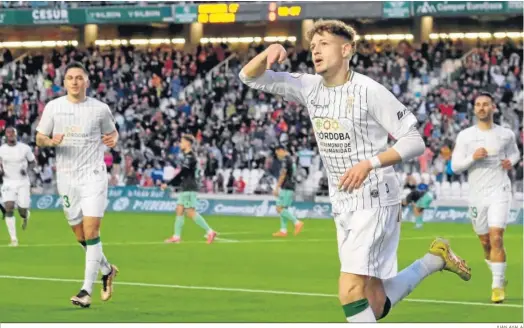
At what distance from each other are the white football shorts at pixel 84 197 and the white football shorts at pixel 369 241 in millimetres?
4737

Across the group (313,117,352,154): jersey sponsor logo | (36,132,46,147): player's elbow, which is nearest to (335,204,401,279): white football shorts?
(313,117,352,154): jersey sponsor logo

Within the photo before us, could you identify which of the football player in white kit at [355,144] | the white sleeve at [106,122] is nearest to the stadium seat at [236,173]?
the white sleeve at [106,122]

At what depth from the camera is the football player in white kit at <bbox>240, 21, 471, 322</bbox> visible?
911 cm

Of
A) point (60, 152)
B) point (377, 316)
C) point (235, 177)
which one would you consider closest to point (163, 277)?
point (60, 152)

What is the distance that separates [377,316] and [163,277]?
7847mm

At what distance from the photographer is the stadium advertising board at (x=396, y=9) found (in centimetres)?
4372

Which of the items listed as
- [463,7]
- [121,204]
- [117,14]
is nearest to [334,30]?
[121,204]

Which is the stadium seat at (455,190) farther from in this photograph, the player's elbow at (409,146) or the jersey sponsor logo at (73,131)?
the player's elbow at (409,146)

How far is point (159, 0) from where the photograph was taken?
47500 millimetres

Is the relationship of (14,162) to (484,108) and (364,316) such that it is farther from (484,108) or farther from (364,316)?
(364,316)

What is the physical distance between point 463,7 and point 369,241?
36.0 m

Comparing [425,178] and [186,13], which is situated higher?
[186,13]

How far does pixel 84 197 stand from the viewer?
44.1 feet

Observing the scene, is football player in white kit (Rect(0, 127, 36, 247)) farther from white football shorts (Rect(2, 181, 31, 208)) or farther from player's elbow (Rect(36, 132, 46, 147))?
player's elbow (Rect(36, 132, 46, 147))
